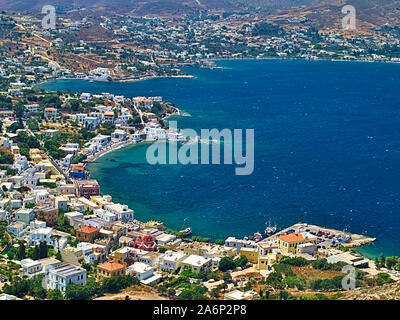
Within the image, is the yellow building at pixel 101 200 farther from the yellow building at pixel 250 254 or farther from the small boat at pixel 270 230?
the yellow building at pixel 250 254

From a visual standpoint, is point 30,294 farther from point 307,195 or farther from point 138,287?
point 307,195

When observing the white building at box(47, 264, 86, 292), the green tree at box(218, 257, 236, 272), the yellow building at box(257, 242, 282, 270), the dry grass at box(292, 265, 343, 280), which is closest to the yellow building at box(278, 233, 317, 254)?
the yellow building at box(257, 242, 282, 270)

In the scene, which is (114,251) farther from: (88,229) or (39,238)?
(39,238)

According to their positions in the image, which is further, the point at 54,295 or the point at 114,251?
the point at 114,251

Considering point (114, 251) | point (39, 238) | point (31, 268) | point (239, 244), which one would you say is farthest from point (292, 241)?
point (31, 268)

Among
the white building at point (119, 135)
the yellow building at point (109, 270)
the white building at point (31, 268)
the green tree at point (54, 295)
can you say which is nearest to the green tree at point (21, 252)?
the white building at point (31, 268)

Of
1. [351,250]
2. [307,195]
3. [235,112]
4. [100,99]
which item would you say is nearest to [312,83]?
[235,112]

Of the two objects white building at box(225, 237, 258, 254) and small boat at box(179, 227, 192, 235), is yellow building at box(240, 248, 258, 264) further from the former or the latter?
small boat at box(179, 227, 192, 235)
